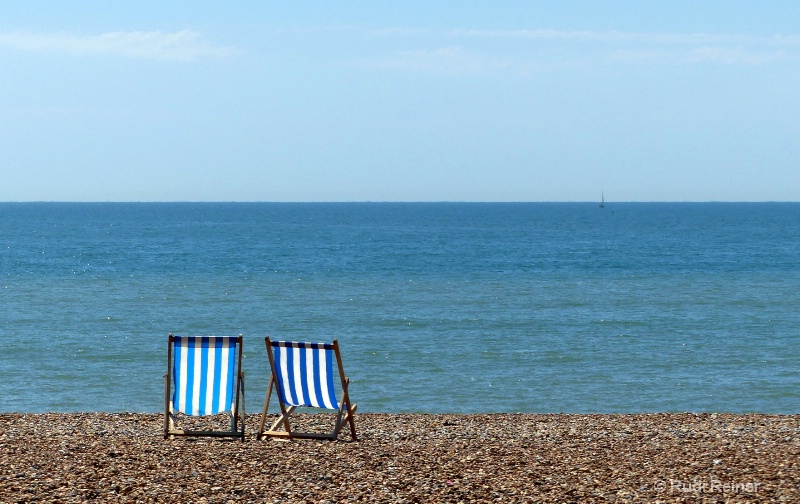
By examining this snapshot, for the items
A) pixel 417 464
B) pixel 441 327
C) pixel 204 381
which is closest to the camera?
pixel 417 464

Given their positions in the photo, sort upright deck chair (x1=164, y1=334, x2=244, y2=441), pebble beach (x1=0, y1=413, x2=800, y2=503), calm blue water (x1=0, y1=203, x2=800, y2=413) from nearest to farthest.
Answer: pebble beach (x1=0, y1=413, x2=800, y2=503) → upright deck chair (x1=164, y1=334, x2=244, y2=441) → calm blue water (x1=0, y1=203, x2=800, y2=413)

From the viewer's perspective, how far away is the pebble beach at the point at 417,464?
18.3ft

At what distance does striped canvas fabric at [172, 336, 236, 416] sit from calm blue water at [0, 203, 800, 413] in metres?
4.84

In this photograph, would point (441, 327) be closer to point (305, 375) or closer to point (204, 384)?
point (305, 375)

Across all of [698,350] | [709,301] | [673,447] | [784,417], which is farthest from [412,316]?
[673,447]

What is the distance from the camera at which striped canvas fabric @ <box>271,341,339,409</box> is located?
25.7ft

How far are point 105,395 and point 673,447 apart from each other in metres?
9.23

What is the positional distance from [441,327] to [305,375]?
13.7m

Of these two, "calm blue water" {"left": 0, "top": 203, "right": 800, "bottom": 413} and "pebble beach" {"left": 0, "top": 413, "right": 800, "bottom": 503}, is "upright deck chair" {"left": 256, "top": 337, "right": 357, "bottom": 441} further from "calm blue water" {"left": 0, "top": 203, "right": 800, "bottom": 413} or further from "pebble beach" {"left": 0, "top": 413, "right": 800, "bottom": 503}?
"calm blue water" {"left": 0, "top": 203, "right": 800, "bottom": 413}

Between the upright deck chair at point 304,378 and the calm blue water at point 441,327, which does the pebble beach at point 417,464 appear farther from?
the calm blue water at point 441,327

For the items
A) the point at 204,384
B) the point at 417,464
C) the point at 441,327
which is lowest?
the point at 441,327

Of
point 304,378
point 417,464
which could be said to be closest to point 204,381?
point 304,378


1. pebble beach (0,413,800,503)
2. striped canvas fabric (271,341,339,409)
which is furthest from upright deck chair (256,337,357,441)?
pebble beach (0,413,800,503)

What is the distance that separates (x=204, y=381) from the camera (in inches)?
307
